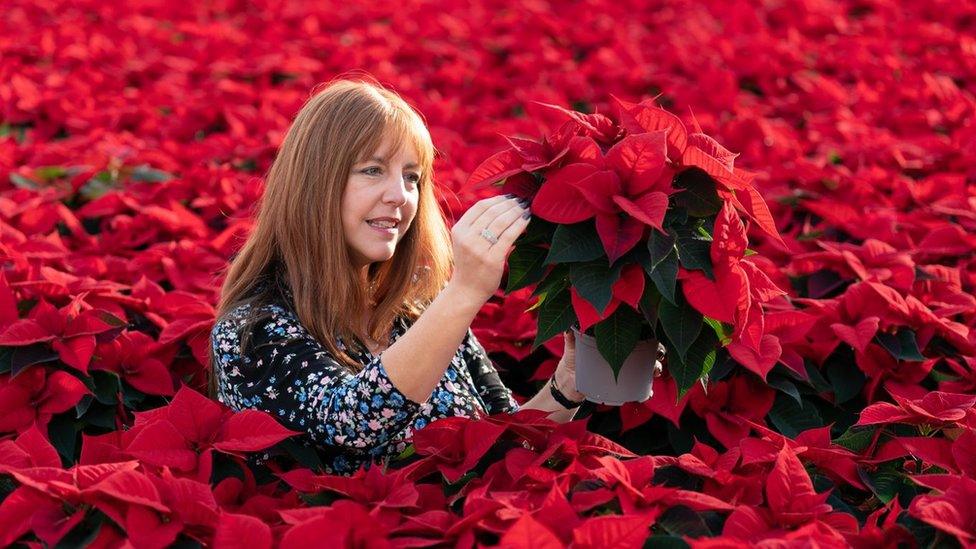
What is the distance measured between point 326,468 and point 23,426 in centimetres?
52

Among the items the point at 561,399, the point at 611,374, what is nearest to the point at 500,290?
the point at 561,399

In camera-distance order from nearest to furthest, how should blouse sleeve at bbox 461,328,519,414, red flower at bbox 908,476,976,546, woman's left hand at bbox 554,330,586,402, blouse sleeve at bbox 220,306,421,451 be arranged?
red flower at bbox 908,476,976,546, blouse sleeve at bbox 220,306,421,451, woman's left hand at bbox 554,330,586,402, blouse sleeve at bbox 461,328,519,414

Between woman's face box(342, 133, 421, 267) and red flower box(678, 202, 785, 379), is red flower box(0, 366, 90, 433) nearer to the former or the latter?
woman's face box(342, 133, 421, 267)

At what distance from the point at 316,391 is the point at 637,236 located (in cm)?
55

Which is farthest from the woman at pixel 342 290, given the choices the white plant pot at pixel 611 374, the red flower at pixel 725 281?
the red flower at pixel 725 281

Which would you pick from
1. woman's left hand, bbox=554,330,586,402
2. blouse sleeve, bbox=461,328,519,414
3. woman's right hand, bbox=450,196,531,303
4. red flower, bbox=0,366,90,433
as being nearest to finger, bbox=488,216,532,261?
woman's right hand, bbox=450,196,531,303

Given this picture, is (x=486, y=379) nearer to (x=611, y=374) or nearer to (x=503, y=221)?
(x=611, y=374)

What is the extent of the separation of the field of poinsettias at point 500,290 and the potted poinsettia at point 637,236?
0.46 feet

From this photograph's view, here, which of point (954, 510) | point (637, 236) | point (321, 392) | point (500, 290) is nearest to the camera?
A: point (954, 510)

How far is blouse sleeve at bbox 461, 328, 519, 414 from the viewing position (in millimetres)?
2055

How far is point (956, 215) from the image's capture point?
268 cm

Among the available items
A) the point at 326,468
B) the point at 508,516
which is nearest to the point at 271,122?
the point at 326,468

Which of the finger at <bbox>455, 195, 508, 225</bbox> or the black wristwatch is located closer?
the finger at <bbox>455, 195, 508, 225</bbox>

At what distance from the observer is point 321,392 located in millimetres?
1675
